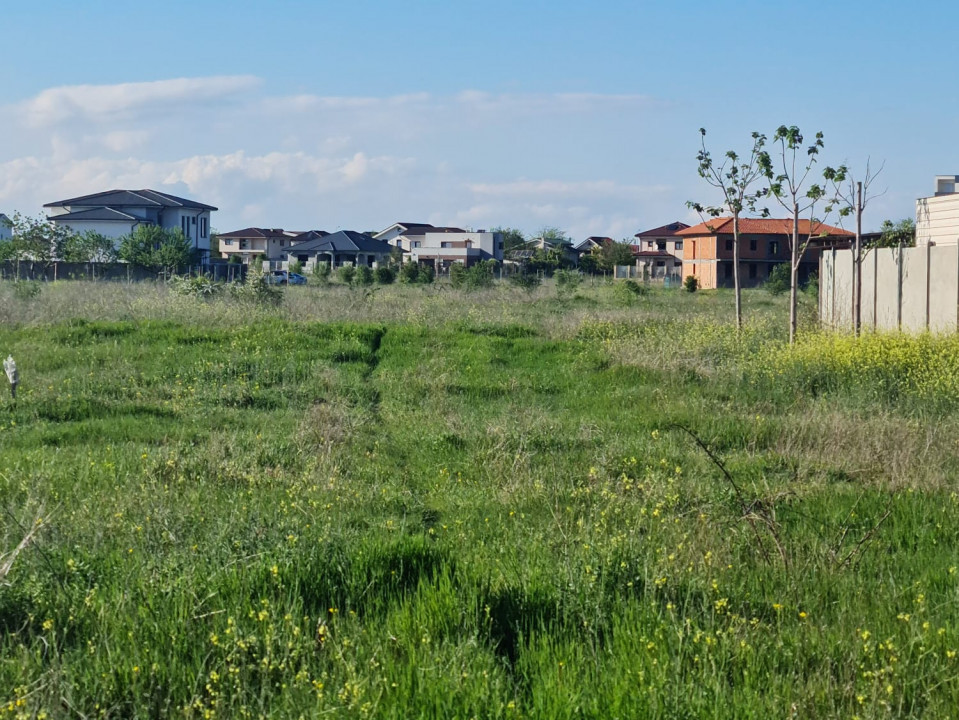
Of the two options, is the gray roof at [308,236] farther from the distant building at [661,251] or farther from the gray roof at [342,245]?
the distant building at [661,251]

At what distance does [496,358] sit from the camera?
648 inches

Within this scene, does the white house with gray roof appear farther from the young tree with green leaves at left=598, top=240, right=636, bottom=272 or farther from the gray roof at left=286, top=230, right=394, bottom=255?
the young tree with green leaves at left=598, top=240, right=636, bottom=272

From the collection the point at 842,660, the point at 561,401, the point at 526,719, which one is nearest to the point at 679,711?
the point at 526,719

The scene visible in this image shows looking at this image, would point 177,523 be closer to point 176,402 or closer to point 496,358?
point 176,402

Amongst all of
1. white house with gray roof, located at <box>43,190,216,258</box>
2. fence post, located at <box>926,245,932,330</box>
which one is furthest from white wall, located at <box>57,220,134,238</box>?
fence post, located at <box>926,245,932,330</box>

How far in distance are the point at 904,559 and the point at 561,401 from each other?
742 centimetres

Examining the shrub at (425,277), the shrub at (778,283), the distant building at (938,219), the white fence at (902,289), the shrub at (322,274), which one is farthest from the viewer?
the shrub at (322,274)

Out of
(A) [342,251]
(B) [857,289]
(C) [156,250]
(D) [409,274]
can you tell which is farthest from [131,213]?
(B) [857,289]

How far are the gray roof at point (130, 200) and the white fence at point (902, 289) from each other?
59.1 meters

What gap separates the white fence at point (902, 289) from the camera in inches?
614

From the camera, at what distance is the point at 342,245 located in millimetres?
92125

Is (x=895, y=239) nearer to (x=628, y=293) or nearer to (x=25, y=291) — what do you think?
(x=628, y=293)

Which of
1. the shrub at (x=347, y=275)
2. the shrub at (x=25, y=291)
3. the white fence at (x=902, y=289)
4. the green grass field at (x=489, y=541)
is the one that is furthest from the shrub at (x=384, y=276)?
the green grass field at (x=489, y=541)

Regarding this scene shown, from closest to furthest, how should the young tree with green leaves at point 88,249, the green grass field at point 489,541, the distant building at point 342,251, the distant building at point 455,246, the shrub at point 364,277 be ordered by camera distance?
the green grass field at point 489,541, the shrub at point 364,277, the young tree with green leaves at point 88,249, the distant building at point 342,251, the distant building at point 455,246
